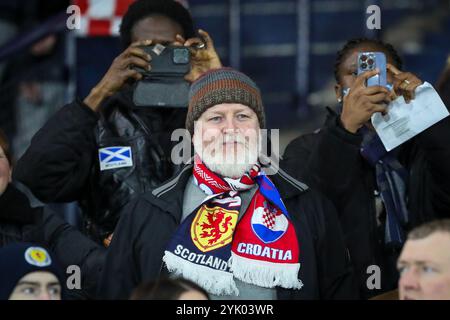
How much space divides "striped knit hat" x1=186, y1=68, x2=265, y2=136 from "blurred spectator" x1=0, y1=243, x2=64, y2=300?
941 millimetres

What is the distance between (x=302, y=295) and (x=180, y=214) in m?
0.58

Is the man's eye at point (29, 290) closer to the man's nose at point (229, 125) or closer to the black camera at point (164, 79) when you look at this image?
the man's nose at point (229, 125)

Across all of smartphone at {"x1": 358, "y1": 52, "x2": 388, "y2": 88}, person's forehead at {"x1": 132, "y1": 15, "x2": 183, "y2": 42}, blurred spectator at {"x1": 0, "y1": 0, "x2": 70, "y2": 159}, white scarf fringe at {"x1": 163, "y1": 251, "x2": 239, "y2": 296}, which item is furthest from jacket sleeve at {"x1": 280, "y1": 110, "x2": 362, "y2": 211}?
blurred spectator at {"x1": 0, "y1": 0, "x2": 70, "y2": 159}

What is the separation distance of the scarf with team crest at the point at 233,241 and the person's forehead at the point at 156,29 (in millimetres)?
1143

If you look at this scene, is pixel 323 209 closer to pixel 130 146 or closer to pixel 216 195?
pixel 216 195

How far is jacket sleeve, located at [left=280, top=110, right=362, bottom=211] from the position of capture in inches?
207

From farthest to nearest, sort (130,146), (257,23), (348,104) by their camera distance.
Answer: (257,23) < (130,146) < (348,104)

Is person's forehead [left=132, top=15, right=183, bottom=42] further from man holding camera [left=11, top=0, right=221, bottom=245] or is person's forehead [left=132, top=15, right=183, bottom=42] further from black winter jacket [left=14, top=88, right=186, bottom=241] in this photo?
black winter jacket [left=14, top=88, right=186, bottom=241]

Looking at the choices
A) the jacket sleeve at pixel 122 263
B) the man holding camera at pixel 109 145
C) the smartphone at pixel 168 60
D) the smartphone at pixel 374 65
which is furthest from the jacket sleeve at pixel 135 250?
the smartphone at pixel 374 65

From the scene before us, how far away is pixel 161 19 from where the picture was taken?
19.7 feet

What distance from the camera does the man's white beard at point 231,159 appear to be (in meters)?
4.99

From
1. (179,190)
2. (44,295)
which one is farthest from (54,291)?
(179,190)

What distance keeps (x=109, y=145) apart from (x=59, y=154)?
27 cm

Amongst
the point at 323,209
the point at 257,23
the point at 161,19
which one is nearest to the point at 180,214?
the point at 323,209
